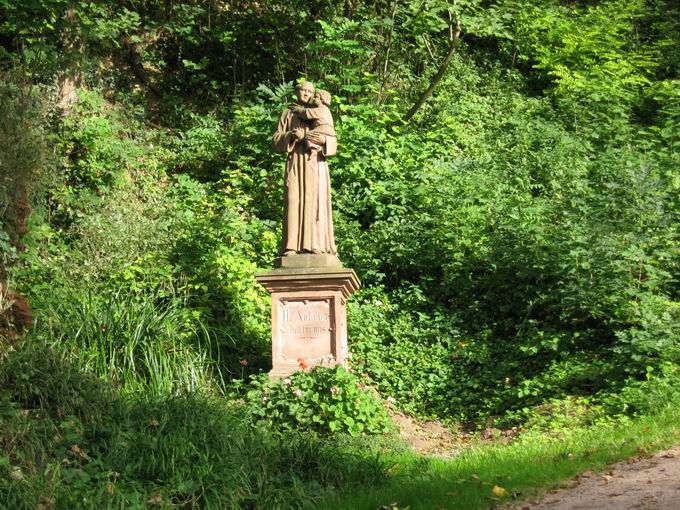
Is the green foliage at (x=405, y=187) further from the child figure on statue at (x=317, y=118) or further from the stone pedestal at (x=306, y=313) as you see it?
the child figure on statue at (x=317, y=118)

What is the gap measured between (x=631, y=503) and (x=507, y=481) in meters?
1.07

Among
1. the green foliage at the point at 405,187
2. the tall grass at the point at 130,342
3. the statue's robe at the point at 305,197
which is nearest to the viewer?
the tall grass at the point at 130,342

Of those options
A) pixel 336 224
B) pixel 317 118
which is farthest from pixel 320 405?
pixel 336 224

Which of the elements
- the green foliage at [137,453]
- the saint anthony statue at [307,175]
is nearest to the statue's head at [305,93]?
the saint anthony statue at [307,175]

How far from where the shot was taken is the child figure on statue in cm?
1020

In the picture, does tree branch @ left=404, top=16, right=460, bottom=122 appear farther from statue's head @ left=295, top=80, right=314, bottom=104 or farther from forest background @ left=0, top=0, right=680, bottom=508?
statue's head @ left=295, top=80, right=314, bottom=104

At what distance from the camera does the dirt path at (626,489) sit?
553 centimetres

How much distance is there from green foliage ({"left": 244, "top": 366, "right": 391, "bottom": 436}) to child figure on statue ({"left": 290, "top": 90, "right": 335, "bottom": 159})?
2.50 m

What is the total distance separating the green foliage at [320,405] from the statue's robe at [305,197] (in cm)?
149

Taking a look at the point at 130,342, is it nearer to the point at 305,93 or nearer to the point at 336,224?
the point at 305,93

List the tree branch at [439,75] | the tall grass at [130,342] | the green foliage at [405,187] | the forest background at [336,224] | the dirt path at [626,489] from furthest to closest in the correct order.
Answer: the tree branch at [439,75]
the green foliage at [405,187]
the tall grass at [130,342]
the forest background at [336,224]
the dirt path at [626,489]

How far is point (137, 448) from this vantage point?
6.69 meters

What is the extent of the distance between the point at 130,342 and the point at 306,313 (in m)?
1.84

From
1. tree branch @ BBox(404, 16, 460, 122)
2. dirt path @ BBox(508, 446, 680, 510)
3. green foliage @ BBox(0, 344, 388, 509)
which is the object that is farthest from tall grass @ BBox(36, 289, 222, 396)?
tree branch @ BBox(404, 16, 460, 122)
